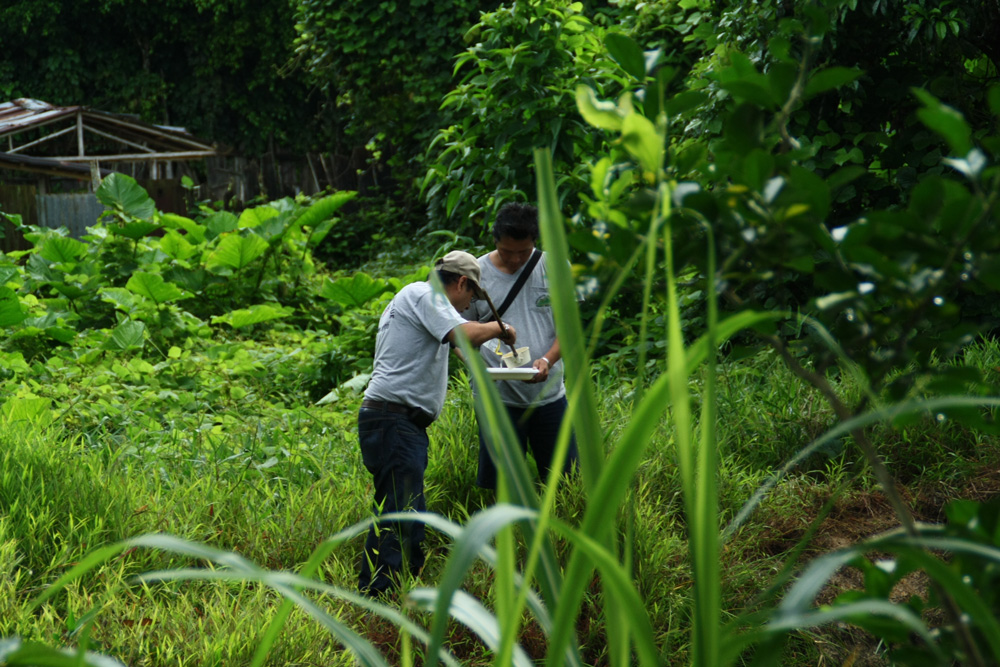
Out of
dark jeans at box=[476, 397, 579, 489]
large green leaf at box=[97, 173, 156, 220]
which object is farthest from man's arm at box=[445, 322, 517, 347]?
large green leaf at box=[97, 173, 156, 220]

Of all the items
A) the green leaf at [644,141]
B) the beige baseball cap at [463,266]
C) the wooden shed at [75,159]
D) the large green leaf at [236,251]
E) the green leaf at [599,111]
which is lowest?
the large green leaf at [236,251]

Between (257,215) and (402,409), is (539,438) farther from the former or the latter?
(257,215)

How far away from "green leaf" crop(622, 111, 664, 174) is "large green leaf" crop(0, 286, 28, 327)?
22.8 ft

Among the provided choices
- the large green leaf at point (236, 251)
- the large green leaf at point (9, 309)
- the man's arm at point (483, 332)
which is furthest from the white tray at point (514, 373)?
the large green leaf at point (236, 251)

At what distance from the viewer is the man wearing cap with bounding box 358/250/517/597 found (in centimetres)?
321

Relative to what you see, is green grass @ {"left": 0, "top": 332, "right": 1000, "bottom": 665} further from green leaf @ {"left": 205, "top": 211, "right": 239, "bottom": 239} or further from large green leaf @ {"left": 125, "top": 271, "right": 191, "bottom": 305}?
green leaf @ {"left": 205, "top": 211, "right": 239, "bottom": 239}

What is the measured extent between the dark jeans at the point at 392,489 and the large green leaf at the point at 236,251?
5496 millimetres

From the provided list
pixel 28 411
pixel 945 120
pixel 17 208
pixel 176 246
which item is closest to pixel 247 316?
pixel 176 246

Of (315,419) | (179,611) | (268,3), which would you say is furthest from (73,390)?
(268,3)

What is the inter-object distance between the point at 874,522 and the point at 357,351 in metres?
4.07

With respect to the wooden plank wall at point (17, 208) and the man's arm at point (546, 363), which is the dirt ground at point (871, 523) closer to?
the man's arm at point (546, 363)

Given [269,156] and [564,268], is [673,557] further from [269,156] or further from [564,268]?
[269,156]

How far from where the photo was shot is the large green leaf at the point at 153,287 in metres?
7.28

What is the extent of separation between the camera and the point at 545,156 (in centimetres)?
107
